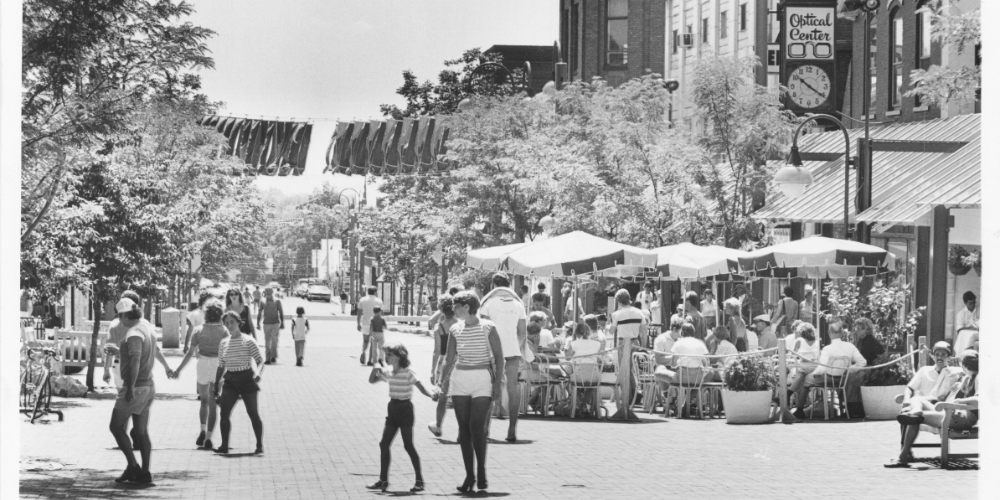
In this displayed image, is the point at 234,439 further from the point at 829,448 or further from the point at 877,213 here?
the point at 877,213

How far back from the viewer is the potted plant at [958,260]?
23.5m

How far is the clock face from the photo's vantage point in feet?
104

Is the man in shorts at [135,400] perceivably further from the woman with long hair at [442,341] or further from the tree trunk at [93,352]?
the tree trunk at [93,352]

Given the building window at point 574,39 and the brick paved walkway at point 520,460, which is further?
the building window at point 574,39

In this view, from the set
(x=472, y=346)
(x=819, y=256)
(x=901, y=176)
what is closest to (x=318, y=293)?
(x=901, y=176)

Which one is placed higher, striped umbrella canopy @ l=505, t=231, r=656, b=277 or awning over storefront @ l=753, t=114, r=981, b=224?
awning over storefront @ l=753, t=114, r=981, b=224

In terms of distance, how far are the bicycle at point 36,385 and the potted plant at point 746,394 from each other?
8143mm

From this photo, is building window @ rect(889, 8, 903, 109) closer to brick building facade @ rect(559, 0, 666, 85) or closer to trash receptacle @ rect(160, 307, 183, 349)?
trash receptacle @ rect(160, 307, 183, 349)

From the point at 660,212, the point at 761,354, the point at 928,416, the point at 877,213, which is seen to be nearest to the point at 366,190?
the point at 660,212

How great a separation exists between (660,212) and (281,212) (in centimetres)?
16686

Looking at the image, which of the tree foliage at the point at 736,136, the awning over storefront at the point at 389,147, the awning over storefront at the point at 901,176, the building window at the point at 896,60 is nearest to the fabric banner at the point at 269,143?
the awning over storefront at the point at 389,147

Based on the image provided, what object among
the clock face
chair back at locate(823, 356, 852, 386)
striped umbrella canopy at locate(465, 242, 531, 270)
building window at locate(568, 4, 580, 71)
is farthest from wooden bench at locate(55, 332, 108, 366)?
building window at locate(568, 4, 580, 71)

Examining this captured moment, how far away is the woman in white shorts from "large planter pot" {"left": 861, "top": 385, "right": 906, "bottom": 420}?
26.1 feet

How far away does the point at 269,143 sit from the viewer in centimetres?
5294
